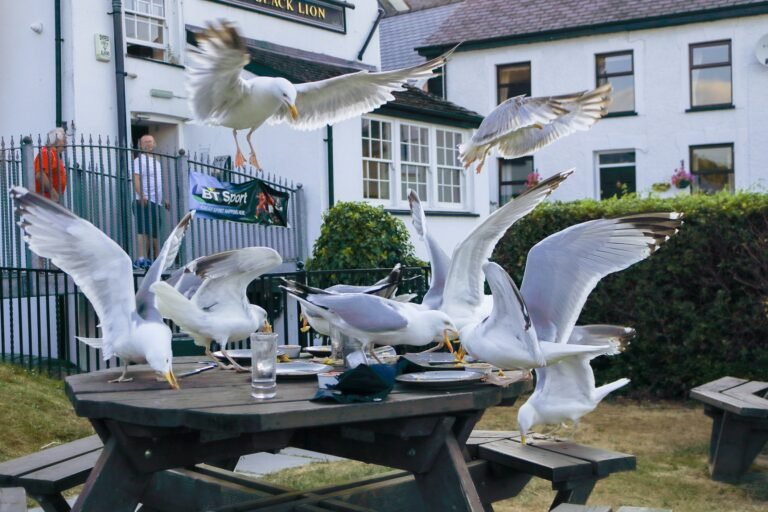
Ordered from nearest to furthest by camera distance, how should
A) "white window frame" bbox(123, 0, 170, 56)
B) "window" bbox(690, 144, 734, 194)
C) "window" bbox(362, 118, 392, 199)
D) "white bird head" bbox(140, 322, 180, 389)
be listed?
"white bird head" bbox(140, 322, 180, 389) → "white window frame" bbox(123, 0, 170, 56) → "window" bbox(362, 118, 392, 199) → "window" bbox(690, 144, 734, 194)

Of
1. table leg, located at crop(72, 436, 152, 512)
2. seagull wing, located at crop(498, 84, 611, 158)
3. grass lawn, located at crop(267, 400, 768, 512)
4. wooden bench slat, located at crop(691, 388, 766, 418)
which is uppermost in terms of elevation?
seagull wing, located at crop(498, 84, 611, 158)

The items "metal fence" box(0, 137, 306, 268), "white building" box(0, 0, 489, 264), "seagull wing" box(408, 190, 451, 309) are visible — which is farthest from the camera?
"white building" box(0, 0, 489, 264)

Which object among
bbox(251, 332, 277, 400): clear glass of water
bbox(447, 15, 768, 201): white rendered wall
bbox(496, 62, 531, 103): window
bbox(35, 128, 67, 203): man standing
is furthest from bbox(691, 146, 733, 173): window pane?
bbox(251, 332, 277, 400): clear glass of water

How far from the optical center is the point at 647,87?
69.2 ft

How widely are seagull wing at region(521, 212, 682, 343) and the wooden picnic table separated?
0.38m

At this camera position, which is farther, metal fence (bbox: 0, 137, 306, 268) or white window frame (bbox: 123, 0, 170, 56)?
white window frame (bbox: 123, 0, 170, 56)

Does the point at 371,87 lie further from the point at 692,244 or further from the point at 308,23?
the point at 308,23

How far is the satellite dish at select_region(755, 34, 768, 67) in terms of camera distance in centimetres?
1978

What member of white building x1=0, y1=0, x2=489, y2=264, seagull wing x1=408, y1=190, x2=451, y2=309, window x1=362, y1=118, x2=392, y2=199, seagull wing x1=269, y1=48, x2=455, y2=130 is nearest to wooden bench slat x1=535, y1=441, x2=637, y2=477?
seagull wing x1=408, y1=190, x2=451, y2=309

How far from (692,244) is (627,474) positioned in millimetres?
3065

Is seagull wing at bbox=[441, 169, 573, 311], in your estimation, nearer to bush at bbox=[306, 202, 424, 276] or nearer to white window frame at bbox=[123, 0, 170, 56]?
bush at bbox=[306, 202, 424, 276]

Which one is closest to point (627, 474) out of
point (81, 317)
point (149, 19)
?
point (81, 317)

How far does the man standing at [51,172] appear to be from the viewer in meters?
9.94

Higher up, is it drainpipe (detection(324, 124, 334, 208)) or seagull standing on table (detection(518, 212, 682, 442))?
drainpipe (detection(324, 124, 334, 208))
